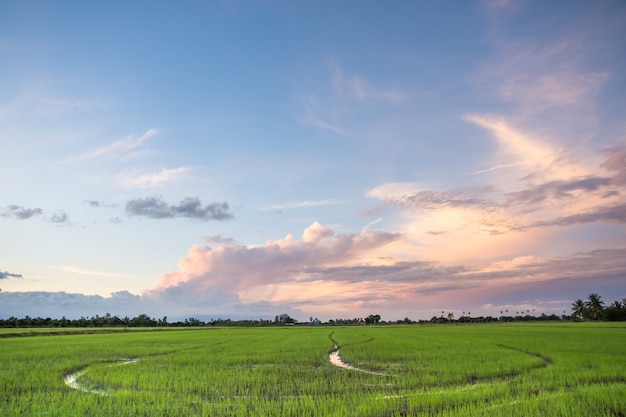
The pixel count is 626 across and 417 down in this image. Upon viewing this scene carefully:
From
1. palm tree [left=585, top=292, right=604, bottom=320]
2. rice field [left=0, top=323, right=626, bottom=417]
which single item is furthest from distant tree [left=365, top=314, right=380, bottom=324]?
rice field [left=0, top=323, right=626, bottom=417]

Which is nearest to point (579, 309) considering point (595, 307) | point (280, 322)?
point (595, 307)

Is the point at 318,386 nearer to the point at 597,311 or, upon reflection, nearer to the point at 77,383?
the point at 77,383

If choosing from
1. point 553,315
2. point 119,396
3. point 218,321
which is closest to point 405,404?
point 119,396

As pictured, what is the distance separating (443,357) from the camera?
1616 centimetres

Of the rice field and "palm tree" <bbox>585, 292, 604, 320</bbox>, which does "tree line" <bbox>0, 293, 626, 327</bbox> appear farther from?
the rice field

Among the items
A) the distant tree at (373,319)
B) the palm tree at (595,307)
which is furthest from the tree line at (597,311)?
the distant tree at (373,319)

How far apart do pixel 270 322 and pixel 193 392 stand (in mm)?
111952

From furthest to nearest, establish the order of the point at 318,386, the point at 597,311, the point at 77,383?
the point at 597,311, the point at 77,383, the point at 318,386

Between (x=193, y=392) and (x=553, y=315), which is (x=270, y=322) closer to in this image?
(x=553, y=315)

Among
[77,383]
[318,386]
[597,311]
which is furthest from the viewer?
[597,311]

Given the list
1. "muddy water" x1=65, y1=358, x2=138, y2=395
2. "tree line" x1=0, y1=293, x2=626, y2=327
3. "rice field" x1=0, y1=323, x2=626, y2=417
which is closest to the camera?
"rice field" x1=0, y1=323, x2=626, y2=417

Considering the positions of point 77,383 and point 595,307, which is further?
point 595,307

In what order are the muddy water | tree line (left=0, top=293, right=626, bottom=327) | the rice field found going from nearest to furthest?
the rice field → the muddy water → tree line (left=0, top=293, right=626, bottom=327)

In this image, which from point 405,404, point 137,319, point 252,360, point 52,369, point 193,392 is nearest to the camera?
point 405,404
